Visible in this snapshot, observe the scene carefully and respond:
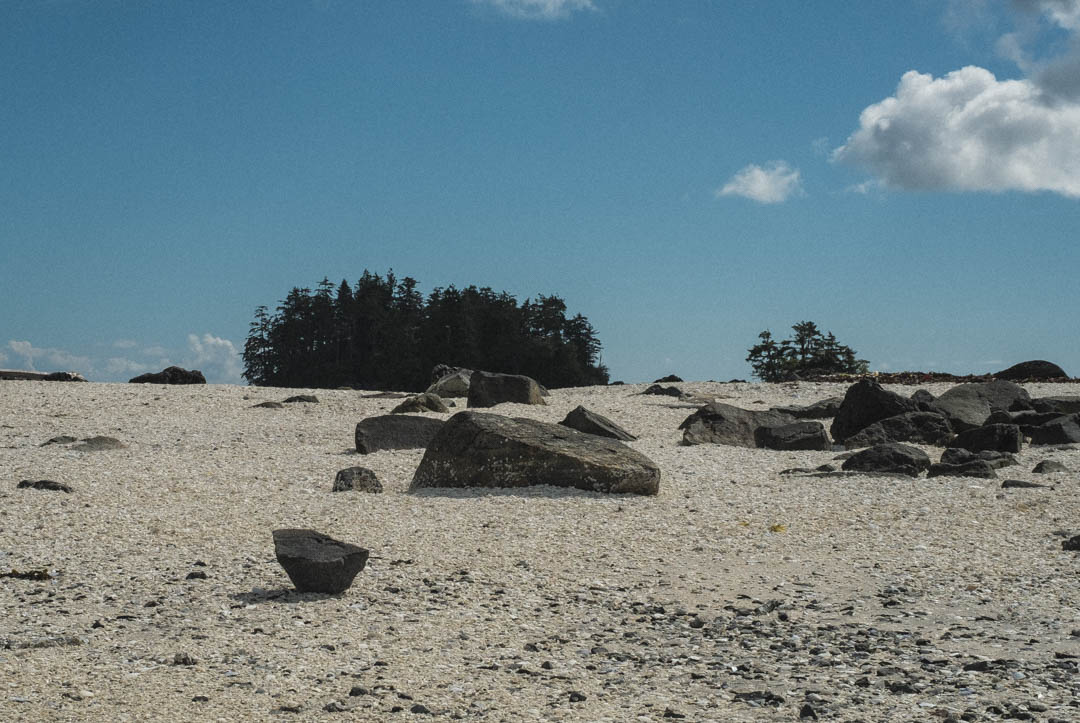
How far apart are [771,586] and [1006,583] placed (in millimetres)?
2023

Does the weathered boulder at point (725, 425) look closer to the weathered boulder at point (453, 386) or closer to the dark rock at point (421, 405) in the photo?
the dark rock at point (421, 405)

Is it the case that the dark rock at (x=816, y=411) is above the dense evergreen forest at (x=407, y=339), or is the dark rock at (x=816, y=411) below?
below

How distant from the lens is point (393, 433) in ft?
50.3

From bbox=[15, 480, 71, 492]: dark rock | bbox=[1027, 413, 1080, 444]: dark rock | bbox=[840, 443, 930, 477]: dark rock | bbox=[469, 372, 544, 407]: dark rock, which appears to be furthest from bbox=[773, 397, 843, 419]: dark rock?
bbox=[15, 480, 71, 492]: dark rock

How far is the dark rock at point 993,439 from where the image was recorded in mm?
15617

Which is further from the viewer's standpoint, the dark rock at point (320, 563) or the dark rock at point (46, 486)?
the dark rock at point (46, 486)

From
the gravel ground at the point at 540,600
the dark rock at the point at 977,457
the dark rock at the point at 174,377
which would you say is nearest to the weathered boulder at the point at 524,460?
the gravel ground at the point at 540,600

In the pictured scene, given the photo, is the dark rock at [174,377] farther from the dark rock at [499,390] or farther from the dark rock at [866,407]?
the dark rock at [866,407]

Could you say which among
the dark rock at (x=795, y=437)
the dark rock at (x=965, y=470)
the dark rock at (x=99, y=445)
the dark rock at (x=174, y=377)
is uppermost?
the dark rock at (x=174, y=377)

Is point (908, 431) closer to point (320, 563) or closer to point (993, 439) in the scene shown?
point (993, 439)

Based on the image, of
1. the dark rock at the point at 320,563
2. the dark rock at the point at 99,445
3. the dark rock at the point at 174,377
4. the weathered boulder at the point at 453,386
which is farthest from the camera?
the dark rock at the point at 174,377

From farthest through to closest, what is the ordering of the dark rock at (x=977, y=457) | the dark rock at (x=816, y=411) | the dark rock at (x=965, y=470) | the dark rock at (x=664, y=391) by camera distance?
the dark rock at (x=664, y=391), the dark rock at (x=816, y=411), the dark rock at (x=977, y=457), the dark rock at (x=965, y=470)

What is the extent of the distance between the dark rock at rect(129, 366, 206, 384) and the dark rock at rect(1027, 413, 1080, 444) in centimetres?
2110

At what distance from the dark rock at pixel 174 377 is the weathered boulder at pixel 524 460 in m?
17.2
